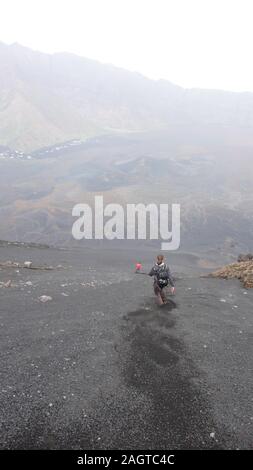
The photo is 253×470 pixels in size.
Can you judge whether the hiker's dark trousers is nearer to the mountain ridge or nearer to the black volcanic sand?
the black volcanic sand

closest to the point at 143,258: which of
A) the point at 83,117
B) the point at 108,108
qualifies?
the point at 83,117

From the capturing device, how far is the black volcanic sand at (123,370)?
611 centimetres

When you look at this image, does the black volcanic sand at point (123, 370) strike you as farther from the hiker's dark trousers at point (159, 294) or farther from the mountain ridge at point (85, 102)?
the mountain ridge at point (85, 102)

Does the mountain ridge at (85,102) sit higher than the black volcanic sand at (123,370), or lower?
higher

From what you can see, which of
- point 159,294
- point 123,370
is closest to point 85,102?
point 159,294

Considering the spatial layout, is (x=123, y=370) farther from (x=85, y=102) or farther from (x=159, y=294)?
(x=85, y=102)

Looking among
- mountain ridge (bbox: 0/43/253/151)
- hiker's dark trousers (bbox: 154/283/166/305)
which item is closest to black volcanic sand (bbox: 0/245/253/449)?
hiker's dark trousers (bbox: 154/283/166/305)

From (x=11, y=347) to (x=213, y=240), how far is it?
46273 millimetres

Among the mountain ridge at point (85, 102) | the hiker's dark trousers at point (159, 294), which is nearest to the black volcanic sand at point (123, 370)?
the hiker's dark trousers at point (159, 294)

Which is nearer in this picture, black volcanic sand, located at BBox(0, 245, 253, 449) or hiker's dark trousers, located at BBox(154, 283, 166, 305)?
black volcanic sand, located at BBox(0, 245, 253, 449)

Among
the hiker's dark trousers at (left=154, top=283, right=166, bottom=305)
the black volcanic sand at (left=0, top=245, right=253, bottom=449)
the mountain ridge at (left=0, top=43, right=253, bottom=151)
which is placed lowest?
the black volcanic sand at (left=0, top=245, right=253, bottom=449)

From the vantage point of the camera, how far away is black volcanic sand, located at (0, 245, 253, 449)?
6109 mm

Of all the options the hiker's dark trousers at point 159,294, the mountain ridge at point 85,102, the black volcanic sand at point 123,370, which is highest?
the mountain ridge at point 85,102

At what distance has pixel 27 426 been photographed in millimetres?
6004
